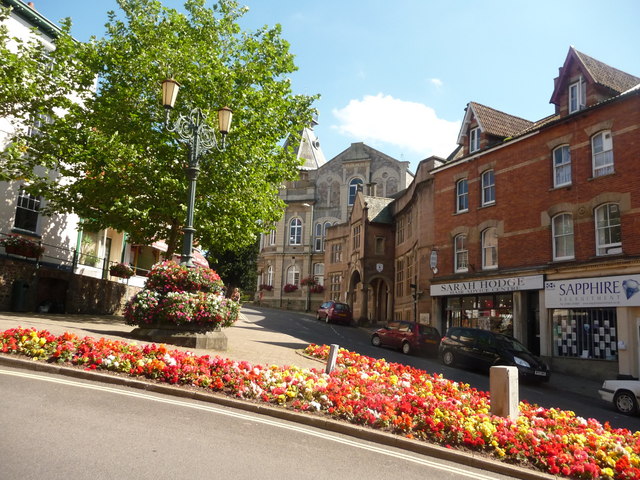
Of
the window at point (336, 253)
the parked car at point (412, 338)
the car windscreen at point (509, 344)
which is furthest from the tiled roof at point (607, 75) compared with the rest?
the window at point (336, 253)

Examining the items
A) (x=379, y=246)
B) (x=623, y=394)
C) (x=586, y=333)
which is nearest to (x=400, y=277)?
(x=379, y=246)

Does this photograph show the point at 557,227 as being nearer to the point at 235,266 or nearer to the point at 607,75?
the point at 607,75

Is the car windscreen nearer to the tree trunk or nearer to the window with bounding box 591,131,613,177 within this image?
the window with bounding box 591,131,613,177

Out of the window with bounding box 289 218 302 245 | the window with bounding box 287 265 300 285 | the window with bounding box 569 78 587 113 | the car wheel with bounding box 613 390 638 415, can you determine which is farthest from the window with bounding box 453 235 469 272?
the window with bounding box 289 218 302 245

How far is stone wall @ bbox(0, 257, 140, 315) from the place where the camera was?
17.6 metres

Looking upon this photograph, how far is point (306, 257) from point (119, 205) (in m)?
40.3

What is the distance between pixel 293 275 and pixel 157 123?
38908 mm

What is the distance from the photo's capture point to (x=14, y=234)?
19219 mm

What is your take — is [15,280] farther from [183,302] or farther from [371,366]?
[371,366]

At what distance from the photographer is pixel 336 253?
166 ft

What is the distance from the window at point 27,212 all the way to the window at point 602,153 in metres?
22.2

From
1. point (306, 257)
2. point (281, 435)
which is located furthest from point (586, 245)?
point (306, 257)

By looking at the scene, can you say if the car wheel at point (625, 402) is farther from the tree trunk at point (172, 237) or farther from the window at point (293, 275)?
the window at point (293, 275)

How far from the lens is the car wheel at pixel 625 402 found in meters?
13.1
